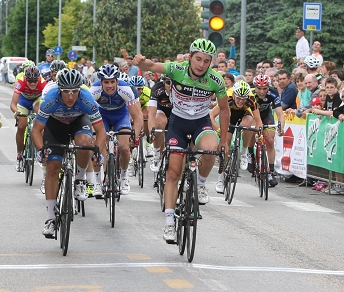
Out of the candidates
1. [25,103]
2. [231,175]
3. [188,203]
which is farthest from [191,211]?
[25,103]

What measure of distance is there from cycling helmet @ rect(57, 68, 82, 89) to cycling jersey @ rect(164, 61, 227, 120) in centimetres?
88

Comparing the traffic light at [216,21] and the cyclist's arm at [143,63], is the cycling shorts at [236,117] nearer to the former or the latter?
the traffic light at [216,21]

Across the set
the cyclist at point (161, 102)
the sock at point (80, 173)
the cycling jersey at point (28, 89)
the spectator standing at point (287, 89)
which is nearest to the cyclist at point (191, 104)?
the sock at point (80, 173)

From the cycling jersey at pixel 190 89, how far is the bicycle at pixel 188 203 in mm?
542

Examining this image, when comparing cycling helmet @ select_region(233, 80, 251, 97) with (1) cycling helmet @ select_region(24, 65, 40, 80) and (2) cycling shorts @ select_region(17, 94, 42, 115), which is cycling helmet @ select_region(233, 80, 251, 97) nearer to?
(1) cycling helmet @ select_region(24, 65, 40, 80)

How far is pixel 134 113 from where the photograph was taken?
13156 millimetres

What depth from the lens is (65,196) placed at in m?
9.88

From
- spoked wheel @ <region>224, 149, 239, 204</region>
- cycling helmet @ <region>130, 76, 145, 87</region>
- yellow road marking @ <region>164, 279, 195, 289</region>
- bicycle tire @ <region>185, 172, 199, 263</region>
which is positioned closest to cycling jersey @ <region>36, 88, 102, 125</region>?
bicycle tire @ <region>185, 172, 199, 263</region>

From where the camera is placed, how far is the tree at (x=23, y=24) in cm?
11275

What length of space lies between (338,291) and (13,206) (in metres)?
6.33

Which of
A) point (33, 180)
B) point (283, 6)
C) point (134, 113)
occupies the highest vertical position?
point (283, 6)

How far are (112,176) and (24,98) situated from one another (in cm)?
520

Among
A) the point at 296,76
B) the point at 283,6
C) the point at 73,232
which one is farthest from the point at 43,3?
the point at 73,232

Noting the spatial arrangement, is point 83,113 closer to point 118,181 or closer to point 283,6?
point 118,181
